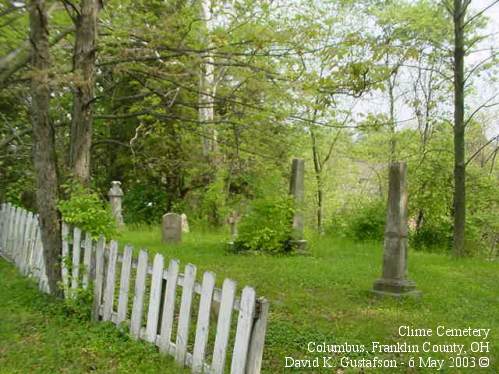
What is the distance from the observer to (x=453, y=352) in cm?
508

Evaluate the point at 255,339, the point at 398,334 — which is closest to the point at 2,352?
the point at 255,339

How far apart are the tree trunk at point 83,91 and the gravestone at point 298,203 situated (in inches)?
228

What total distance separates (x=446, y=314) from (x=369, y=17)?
20.8 meters

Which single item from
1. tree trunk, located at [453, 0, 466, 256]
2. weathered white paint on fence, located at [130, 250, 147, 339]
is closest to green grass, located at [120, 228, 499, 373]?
tree trunk, located at [453, 0, 466, 256]

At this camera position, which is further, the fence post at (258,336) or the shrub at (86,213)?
the shrub at (86,213)

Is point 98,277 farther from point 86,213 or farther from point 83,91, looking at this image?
point 83,91

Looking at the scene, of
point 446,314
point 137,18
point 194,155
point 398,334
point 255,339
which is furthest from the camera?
point 194,155

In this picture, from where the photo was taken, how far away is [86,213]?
6062 mm

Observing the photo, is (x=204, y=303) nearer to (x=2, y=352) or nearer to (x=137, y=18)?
(x=2, y=352)

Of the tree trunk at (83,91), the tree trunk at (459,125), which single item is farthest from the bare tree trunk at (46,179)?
the tree trunk at (459,125)

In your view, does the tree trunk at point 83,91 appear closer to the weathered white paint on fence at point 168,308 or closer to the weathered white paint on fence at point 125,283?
the weathered white paint on fence at point 125,283

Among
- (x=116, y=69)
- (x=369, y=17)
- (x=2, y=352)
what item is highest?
(x=369, y=17)

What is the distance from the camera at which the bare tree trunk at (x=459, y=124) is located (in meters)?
11.3

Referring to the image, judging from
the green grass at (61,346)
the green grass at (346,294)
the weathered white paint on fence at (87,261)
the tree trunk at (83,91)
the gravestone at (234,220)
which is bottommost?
the green grass at (61,346)
